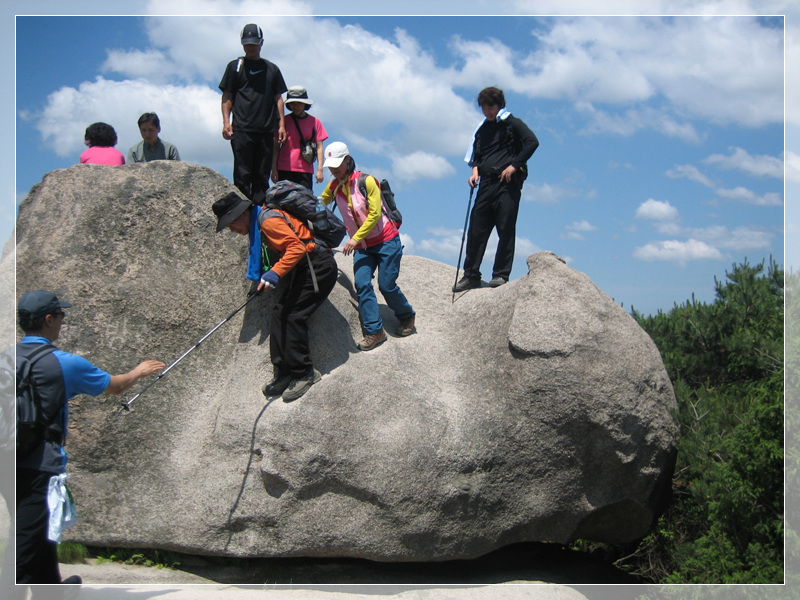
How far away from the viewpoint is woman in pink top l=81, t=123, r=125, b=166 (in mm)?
7355

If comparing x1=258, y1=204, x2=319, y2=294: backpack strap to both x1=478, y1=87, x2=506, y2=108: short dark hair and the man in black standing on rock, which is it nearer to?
the man in black standing on rock

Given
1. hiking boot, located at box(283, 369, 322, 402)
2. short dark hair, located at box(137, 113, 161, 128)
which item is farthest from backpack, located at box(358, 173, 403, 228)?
short dark hair, located at box(137, 113, 161, 128)

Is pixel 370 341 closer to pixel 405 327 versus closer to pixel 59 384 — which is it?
pixel 405 327

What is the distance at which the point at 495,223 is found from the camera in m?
7.94

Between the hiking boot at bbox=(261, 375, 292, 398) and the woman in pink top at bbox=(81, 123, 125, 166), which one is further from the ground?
the woman in pink top at bbox=(81, 123, 125, 166)

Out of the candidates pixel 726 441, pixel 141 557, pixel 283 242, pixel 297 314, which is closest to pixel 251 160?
pixel 283 242

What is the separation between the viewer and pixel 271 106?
7.35m

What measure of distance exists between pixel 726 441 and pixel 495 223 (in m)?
3.43

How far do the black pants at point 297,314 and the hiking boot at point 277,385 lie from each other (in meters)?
0.05

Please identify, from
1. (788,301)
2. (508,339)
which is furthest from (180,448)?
(788,301)

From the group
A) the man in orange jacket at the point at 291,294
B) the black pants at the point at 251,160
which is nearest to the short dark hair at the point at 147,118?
the black pants at the point at 251,160

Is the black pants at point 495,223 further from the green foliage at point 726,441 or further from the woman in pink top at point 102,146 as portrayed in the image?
the woman in pink top at point 102,146

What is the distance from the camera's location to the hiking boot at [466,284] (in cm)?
798

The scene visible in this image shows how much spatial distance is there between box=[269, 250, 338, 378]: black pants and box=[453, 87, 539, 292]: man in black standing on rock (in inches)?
88.2
